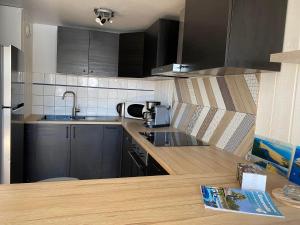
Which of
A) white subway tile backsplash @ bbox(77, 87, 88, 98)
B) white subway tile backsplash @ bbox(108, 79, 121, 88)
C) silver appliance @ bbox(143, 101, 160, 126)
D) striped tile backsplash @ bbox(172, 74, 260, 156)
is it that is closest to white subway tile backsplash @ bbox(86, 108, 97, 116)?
white subway tile backsplash @ bbox(77, 87, 88, 98)

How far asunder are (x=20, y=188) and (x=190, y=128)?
1.82 metres

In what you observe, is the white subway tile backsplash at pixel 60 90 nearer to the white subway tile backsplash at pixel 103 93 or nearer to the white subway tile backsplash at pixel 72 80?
the white subway tile backsplash at pixel 72 80

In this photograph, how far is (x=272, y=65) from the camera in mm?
1349

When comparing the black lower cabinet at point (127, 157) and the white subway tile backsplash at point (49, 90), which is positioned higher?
the white subway tile backsplash at point (49, 90)

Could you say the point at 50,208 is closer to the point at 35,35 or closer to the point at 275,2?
the point at 275,2

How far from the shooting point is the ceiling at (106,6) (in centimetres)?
225

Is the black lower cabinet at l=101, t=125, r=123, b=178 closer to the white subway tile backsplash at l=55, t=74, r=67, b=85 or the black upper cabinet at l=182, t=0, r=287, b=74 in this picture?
the white subway tile backsplash at l=55, t=74, r=67, b=85

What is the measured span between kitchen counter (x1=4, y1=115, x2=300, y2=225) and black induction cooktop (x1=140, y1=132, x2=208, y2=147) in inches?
32.3

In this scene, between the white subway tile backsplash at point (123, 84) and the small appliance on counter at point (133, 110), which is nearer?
the small appliance on counter at point (133, 110)

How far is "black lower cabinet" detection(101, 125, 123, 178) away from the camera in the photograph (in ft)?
10.3

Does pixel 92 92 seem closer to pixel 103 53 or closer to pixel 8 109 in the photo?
pixel 103 53

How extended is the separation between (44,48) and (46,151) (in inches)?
56.2

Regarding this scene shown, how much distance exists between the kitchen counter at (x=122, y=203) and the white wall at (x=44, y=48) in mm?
2681

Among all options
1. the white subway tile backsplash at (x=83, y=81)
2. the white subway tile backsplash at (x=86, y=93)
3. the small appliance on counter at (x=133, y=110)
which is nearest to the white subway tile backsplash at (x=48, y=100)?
the white subway tile backsplash at (x=86, y=93)
